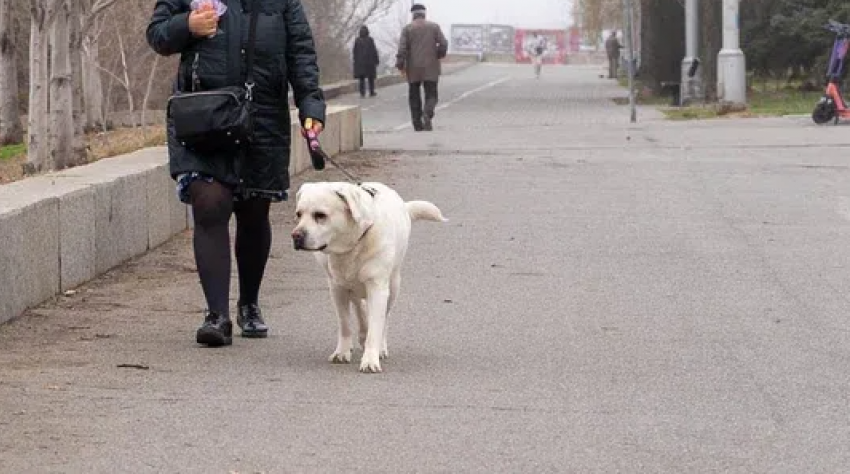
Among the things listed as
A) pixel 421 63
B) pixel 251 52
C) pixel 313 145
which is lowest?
pixel 313 145

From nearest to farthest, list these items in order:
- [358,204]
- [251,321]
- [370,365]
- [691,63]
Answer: [358,204], [370,365], [251,321], [691,63]

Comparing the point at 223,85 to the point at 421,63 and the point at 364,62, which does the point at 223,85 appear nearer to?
the point at 421,63

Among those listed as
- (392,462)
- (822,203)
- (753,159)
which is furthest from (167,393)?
(753,159)

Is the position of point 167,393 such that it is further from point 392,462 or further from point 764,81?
point 764,81

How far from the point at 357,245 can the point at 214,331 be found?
37.8 inches

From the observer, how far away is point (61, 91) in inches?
655

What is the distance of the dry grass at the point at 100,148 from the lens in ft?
60.9

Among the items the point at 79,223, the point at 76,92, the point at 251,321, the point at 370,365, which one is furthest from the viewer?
the point at 76,92

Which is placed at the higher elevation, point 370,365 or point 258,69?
point 258,69

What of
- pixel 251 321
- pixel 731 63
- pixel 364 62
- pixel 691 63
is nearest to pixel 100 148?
pixel 251 321

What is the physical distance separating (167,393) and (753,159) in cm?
1399

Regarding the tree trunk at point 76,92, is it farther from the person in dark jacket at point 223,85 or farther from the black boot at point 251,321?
the person in dark jacket at point 223,85

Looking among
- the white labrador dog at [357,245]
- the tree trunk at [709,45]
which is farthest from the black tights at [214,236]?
the tree trunk at [709,45]

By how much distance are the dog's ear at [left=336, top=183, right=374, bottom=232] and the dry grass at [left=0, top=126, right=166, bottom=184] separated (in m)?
8.46
